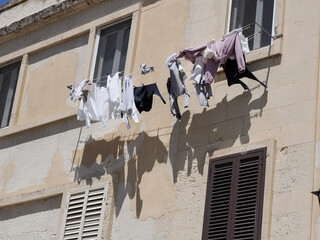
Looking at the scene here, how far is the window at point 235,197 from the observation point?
13.7 metres

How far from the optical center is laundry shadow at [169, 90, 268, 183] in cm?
1471

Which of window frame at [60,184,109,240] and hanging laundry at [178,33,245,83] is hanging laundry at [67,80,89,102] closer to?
window frame at [60,184,109,240]

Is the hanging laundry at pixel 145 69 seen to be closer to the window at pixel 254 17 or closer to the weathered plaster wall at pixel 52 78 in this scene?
the window at pixel 254 17

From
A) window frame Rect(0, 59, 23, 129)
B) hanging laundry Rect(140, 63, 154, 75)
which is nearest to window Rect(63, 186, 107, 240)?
hanging laundry Rect(140, 63, 154, 75)

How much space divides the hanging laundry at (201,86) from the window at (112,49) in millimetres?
2586

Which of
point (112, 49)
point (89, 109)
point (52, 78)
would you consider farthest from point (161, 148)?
point (52, 78)

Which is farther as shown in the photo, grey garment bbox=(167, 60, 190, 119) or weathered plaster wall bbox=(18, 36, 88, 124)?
weathered plaster wall bbox=(18, 36, 88, 124)

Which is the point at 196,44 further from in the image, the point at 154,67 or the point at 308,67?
the point at 308,67

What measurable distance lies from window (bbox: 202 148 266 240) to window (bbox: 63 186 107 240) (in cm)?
225

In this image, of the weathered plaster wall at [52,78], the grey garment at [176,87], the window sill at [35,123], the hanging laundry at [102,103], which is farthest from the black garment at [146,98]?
the weathered plaster wall at [52,78]

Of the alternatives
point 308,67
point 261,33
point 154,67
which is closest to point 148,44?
point 154,67

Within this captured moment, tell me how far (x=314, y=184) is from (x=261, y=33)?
307 cm

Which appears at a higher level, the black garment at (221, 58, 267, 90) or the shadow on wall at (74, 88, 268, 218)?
the black garment at (221, 58, 267, 90)

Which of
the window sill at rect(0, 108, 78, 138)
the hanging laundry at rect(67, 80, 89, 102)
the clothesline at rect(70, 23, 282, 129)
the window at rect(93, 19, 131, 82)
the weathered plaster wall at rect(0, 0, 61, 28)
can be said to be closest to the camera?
the clothesline at rect(70, 23, 282, 129)
